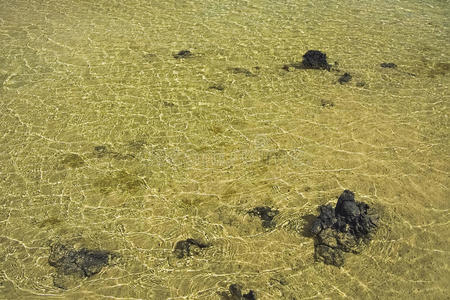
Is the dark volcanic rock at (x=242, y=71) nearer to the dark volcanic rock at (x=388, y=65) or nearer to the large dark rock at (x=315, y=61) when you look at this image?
the large dark rock at (x=315, y=61)

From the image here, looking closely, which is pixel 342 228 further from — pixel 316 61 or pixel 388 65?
pixel 388 65

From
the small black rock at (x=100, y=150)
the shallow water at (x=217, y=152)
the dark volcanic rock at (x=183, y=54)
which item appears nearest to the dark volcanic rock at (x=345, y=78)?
the shallow water at (x=217, y=152)

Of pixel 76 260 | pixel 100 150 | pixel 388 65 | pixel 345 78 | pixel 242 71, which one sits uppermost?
pixel 388 65

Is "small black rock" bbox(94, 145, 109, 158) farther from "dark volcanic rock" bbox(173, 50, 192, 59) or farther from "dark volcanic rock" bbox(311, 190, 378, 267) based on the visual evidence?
"dark volcanic rock" bbox(311, 190, 378, 267)

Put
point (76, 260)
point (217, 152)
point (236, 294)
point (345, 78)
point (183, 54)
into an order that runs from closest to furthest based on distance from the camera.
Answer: point (236, 294) → point (76, 260) → point (217, 152) → point (345, 78) → point (183, 54)

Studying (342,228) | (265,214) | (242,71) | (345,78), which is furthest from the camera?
(242,71)

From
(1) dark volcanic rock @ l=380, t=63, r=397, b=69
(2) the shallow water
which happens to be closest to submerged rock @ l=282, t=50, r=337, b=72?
(2) the shallow water

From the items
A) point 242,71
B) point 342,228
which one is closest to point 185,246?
point 342,228

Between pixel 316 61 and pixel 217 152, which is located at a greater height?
pixel 316 61
